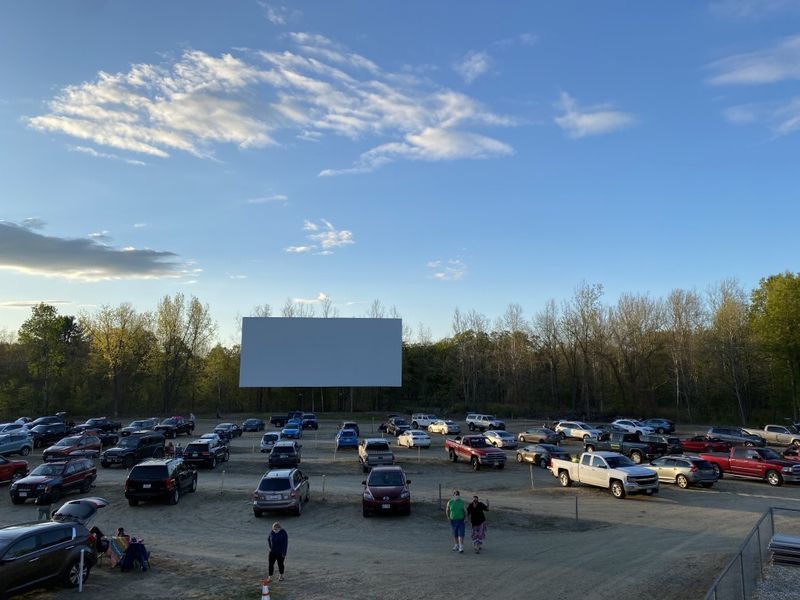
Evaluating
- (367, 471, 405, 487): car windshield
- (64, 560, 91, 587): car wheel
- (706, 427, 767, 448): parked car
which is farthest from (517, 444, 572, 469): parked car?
(64, 560, 91, 587): car wheel

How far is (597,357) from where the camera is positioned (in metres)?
82.8

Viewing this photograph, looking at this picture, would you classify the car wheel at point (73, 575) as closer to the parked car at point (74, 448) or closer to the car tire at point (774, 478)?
the parked car at point (74, 448)

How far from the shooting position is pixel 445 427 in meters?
50.6

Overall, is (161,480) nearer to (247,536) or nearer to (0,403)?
(247,536)

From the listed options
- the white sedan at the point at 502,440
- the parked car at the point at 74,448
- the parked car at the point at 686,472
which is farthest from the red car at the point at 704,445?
the parked car at the point at 74,448

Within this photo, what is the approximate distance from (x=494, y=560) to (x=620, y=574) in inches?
108

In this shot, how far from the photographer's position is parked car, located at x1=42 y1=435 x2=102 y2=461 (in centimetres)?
2905

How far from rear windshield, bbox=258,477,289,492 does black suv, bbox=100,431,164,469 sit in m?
15.0

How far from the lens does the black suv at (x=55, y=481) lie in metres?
20.4

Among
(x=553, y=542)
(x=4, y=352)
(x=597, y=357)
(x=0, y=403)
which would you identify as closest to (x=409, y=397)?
(x=597, y=357)

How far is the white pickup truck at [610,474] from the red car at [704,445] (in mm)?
16348

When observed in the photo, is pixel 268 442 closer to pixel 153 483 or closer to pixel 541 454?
pixel 153 483

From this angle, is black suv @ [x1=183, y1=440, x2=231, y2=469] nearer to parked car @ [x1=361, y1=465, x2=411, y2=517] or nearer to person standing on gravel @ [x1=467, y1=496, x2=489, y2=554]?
parked car @ [x1=361, y1=465, x2=411, y2=517]

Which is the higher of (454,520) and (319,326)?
(319,326)
